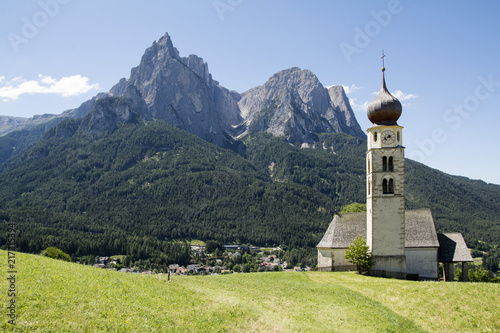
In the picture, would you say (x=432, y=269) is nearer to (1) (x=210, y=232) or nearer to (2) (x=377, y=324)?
(2) (x=377, y=324)

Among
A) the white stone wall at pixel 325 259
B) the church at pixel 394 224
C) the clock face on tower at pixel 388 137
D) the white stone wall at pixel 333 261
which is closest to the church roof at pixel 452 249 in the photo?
the church at pixel 394 224

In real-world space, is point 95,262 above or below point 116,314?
below

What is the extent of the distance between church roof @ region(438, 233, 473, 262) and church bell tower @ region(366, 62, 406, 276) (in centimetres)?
628

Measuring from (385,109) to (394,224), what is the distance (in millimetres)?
14678

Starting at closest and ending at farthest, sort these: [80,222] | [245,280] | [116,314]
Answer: [116,314], [245,280], [80,222]

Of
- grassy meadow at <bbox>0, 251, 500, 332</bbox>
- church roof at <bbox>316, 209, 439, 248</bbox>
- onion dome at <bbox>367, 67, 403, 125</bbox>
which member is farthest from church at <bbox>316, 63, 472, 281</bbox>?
grassy meadow at <bbox>0, 251, 500, 332</bbox>

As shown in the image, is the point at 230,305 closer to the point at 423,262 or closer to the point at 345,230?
the point at 345,230

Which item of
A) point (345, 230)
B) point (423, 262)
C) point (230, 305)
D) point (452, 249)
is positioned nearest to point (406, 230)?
point (423, 262)

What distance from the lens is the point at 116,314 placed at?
65.9 feet

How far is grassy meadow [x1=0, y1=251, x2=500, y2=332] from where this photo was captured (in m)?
19.3

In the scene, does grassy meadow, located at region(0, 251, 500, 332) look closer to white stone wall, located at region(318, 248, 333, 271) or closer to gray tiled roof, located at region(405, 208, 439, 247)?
gray tiled roof, located at region(405, 208, 439, 247)

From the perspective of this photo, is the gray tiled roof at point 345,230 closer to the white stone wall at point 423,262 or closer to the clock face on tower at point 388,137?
the white stone wall at point 423,262

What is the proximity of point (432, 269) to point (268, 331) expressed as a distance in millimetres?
32136

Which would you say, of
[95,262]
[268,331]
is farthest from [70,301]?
[95,262]
